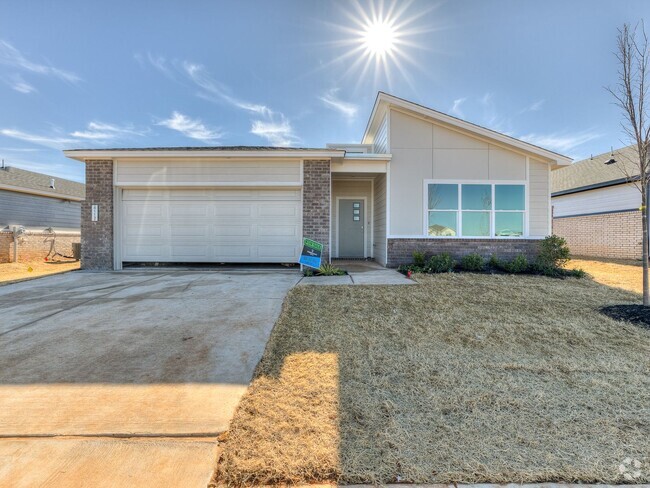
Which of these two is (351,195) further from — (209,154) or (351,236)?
(209,154)

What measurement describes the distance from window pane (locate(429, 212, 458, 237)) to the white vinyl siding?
7.66 ft

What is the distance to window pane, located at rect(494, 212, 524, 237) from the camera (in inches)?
354

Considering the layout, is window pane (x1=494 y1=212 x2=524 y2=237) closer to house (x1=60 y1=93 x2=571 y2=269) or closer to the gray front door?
house (x1=60 y1=93 x2=571 y2=269)

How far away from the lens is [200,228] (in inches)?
354

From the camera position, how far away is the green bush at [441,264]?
8.11 metres

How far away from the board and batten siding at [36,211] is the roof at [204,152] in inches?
360

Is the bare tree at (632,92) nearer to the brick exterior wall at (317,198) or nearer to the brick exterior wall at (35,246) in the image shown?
the brick exterior wall at (317,198)

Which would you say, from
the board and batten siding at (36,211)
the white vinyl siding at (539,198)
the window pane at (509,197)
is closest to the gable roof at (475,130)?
the white vinyl siding at (539,198)

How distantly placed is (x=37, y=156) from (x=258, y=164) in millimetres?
22310

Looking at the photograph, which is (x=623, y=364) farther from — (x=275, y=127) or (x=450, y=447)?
(x=275, y=127)

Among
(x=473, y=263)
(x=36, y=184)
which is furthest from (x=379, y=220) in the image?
(x=36, y=184)

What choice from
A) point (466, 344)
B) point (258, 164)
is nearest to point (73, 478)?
point (466, 344)

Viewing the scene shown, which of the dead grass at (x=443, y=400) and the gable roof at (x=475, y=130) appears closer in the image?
the dead grass at (x=443, y=400)

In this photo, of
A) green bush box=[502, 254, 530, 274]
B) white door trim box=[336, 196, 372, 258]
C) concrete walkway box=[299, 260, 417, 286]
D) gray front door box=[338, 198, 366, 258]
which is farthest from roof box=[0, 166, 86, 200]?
green bush box=[502, 254, 530, 274]
